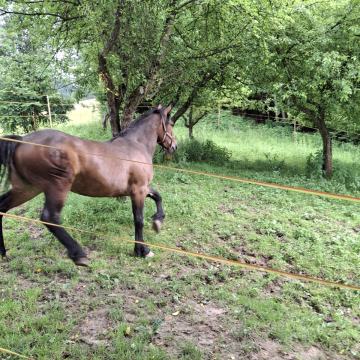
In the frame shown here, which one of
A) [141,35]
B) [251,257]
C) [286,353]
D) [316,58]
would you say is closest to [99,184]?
[251,257]

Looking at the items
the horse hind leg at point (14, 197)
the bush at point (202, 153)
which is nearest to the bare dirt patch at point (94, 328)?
the horse hind leg at point (14, 197)

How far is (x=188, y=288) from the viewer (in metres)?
4.08

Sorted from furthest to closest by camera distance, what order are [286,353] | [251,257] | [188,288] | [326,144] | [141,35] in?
[326,144], [141,35], [251,257], [188,288], [286,353]

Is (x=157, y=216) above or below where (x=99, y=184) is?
below

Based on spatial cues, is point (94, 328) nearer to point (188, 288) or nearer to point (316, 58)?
point (188, 288)

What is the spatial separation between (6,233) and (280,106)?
665 cm

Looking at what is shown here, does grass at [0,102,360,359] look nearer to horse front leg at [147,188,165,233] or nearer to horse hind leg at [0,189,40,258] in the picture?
horse front leg at [147,188,165,233]

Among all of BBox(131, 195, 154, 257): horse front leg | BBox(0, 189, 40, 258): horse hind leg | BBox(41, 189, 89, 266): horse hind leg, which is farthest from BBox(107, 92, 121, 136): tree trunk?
BBox(41, 189, 89, 266): horse hind leg

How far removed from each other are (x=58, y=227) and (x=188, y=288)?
1525mm

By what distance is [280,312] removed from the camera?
376 cm

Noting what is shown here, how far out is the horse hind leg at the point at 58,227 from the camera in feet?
10.9

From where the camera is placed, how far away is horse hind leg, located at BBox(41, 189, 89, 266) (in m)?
3.34

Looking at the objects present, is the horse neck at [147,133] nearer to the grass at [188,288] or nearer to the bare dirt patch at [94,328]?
the grass at [188,288]

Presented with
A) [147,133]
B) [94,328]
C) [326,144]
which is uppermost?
[147,133]
